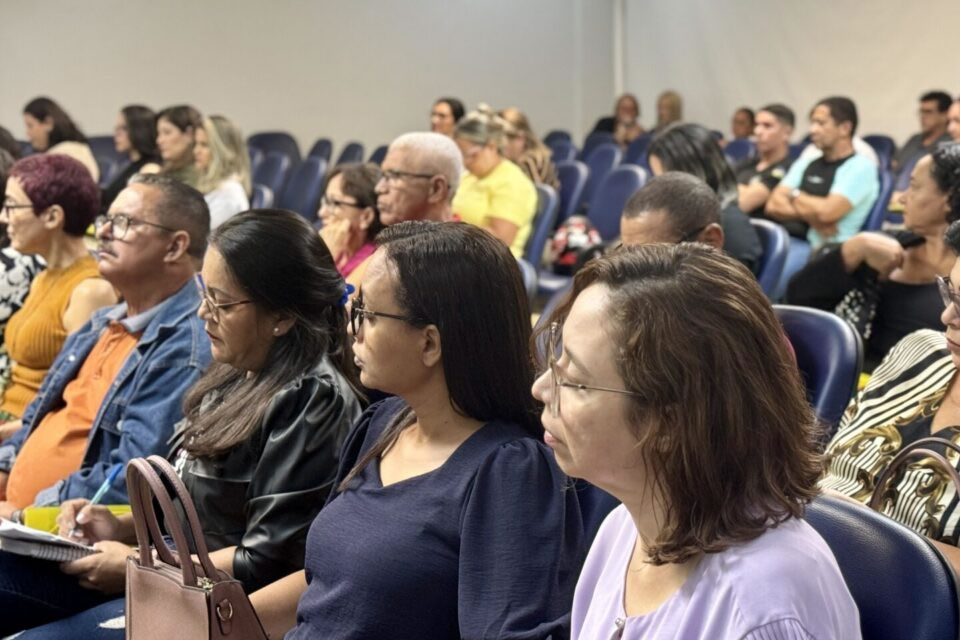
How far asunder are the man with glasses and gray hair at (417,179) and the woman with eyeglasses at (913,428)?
5.31ft

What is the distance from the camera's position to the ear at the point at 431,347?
169 cm

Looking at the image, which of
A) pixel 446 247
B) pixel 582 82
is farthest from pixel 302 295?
pixel 582 82

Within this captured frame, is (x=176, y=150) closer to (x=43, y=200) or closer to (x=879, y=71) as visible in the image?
(x=43, y=200)

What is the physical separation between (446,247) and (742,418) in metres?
0.65

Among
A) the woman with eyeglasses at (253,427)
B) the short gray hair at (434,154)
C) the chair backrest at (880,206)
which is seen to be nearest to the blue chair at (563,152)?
the chair backrest at (880,206)

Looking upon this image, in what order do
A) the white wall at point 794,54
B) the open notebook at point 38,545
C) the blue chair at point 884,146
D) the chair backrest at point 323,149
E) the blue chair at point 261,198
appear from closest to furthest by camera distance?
the open notebook at point 38,545, the blue chair at point 261,198, the blue chair at point 884,146, the white wall at point 794,54, the chair backrest at point 323,149

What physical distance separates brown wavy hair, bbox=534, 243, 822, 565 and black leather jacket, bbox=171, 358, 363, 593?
874 mm

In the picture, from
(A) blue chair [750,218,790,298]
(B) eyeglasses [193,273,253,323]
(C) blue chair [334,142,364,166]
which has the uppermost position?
(B) eyeglasses [193,273,253,323]

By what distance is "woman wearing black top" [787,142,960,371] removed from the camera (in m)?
2.90

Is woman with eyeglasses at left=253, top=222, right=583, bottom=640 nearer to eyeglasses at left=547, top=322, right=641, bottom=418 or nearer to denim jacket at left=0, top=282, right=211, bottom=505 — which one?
eyeglasses at left=547, top=322, right=641, bottom=418

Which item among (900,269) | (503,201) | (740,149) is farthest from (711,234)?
(740,149)

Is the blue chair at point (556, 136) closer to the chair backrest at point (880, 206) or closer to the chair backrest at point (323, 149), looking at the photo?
the chair backrest at point (323, 149)

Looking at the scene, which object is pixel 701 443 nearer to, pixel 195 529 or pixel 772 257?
pixel 195 529

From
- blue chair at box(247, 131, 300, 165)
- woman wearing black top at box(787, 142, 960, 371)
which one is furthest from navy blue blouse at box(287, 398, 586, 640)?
blue chair at box(247, 131, 300, 165)
